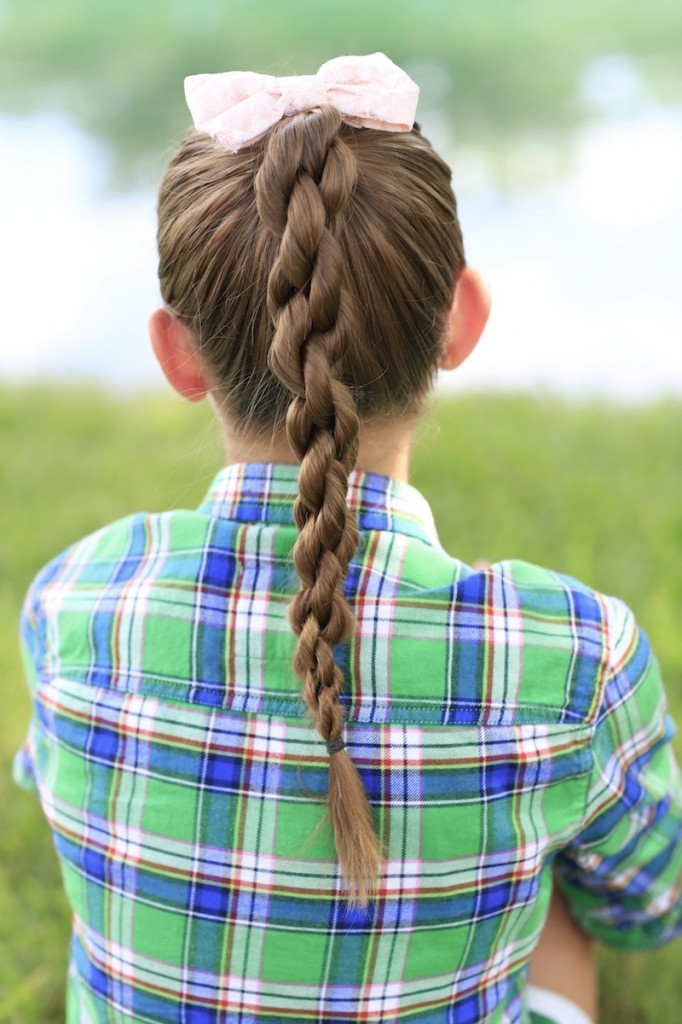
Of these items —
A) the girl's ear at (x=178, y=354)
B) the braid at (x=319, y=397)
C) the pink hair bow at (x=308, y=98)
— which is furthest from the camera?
the girl's ear at (x=178, y=354)

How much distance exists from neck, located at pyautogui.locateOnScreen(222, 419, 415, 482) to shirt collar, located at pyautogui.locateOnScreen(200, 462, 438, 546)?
0.06ft

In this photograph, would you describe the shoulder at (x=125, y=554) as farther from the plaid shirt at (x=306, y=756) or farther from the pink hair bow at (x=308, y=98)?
the pink hair bow at (x=308, y=98)

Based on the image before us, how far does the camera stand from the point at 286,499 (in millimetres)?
1008

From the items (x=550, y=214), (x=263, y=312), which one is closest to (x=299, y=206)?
(x=263, y=312)

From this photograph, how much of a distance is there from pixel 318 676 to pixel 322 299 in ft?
0.99

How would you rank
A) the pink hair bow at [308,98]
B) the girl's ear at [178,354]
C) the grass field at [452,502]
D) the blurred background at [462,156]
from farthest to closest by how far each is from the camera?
the blurred background at [462,156], the grass field at [452,502], the girl's ear at [178,354], the pink hair bow at [308,98]

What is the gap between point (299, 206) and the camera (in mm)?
857

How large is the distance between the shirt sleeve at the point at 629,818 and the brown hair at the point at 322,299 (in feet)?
0.84

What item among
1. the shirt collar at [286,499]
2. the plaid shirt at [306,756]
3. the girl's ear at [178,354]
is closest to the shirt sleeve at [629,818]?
the plaid shirt at [306,756]

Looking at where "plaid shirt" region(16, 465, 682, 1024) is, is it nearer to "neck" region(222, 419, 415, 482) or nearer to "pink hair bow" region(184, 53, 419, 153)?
"neck" region(222, 419, 415, 482)

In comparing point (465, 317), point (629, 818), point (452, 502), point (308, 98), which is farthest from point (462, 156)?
point (629, 818)

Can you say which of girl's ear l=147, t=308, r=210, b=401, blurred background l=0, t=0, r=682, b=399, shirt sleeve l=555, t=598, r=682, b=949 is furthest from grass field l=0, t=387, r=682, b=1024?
girl's ear l=147, t=308, r=210, b=401

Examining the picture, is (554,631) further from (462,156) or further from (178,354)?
(462,156)

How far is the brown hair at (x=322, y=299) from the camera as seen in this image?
34.3 inches
